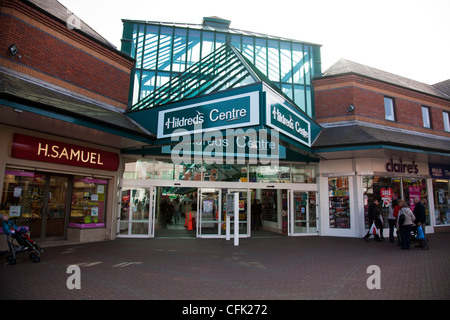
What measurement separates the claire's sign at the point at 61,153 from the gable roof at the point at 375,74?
1100 cm

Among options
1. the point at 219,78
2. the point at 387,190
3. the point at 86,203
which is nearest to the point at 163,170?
the point at 86,203

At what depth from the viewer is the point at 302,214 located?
1285 cm

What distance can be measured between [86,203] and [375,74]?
15388 millimetres

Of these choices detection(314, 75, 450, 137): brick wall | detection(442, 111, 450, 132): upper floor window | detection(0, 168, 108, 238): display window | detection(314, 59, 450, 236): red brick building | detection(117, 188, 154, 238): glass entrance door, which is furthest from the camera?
detection(442, 111, 450, 132): upper floor window

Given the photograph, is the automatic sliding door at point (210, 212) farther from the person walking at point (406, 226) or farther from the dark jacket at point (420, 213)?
the dark jacket at point (420, 213)

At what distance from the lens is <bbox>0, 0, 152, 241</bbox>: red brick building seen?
299 inches

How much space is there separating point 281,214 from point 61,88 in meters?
10.8

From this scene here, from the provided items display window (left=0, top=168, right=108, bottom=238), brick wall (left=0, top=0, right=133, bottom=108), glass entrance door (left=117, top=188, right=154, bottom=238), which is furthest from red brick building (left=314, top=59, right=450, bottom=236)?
display window (left=0, top=168, right=108, bottom=238)

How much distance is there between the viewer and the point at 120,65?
11.4 meters

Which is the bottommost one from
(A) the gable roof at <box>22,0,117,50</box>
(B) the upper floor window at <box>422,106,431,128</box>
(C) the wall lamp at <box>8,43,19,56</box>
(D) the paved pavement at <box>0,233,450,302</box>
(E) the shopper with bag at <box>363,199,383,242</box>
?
(D) the paved pavement at <box>0,233,450,302</box>

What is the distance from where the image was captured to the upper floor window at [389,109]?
1388 cm

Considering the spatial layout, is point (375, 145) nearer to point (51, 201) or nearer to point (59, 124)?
point (59, 124)

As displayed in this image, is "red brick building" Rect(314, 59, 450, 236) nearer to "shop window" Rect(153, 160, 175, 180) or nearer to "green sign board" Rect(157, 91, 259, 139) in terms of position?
"green sign board" Rect(157, 91, 259, 139)
